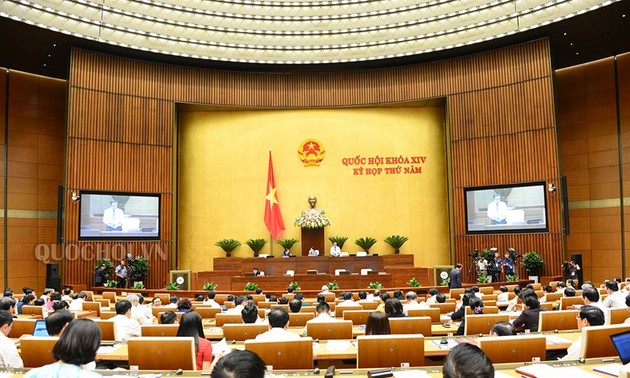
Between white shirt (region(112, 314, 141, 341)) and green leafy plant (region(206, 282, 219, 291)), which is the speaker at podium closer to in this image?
green leafy plant (region(206, 282, 219, 291))

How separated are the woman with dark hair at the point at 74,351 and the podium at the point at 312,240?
543 inches

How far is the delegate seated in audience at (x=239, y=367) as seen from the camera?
1.69 meters

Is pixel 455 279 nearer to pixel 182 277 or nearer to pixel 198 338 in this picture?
pixel 182 277

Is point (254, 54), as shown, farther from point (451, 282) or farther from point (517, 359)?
point (517, 359)

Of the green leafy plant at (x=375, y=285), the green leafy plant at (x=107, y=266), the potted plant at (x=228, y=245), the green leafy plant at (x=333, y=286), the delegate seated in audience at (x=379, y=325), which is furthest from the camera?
the potted plant at (x=228, y=245)

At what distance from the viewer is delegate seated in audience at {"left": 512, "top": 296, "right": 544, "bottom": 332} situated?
17.1ft

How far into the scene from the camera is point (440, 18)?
14750 mm

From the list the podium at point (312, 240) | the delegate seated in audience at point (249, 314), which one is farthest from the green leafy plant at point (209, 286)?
the delegate seated in audience at point (249, 314)

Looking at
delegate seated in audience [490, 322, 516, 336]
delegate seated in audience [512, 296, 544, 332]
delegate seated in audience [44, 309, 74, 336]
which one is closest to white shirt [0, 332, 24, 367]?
delegate seated in audience [44, 309, 74, 336]

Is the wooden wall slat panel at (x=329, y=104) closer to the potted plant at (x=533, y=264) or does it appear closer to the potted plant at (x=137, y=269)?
the potted plant at (x=533, y=264)

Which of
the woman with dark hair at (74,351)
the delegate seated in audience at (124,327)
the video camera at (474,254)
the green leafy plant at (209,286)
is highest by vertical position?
the woman with dark hair at (74,351)

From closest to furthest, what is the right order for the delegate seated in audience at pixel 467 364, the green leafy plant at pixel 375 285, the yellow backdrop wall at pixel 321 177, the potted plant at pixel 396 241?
1. the delegate seated in audience at pixel 467 364
2. the green leafy plant at pixel 375 285
3. the potted plant at pixel 396 241
4. the yellow backdrop wall at pixel 321 177

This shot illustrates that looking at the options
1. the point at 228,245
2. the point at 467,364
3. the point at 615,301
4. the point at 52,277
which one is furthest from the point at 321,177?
the point at 467,364

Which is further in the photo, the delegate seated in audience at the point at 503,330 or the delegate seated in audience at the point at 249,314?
the delegate seated in audience at the point at 249,314
